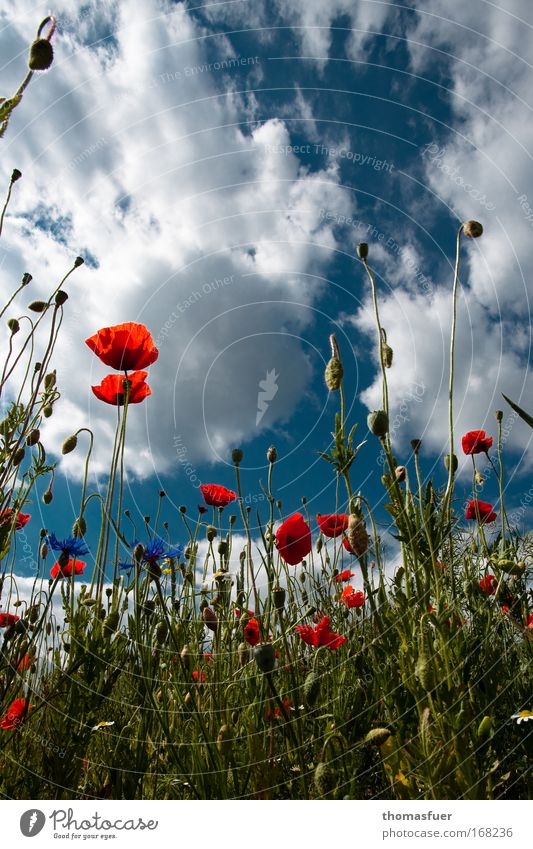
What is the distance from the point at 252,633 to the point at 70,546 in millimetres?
764

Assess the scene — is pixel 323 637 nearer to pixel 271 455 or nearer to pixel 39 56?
pixel 271 455

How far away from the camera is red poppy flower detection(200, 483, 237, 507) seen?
2484 mm

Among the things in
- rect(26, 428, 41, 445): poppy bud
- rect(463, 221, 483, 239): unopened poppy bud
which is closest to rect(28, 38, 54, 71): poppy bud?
rect(463, 221, 483, 239): unopened poppy bud

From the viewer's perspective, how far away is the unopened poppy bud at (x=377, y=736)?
3.51 ft

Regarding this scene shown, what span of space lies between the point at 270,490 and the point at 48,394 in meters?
0.81

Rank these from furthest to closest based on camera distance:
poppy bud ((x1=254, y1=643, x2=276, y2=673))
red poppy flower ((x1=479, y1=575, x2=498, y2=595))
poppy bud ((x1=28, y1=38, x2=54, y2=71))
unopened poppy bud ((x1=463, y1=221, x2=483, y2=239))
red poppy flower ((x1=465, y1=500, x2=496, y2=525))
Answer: red poppy flower ((x1=465, y1=500, x2=496, y2=525)), red poppy flower ((x1=479, y1=575, x2=498, y2=595)), unopened poppy bud ((x1=463, y1=221, x2=483, y2=239)), poppy bud ((x1=254, y1=643, x2=276, y2=673)), poppy bud ((x1=28, y1=38, x2=54, y2=71))

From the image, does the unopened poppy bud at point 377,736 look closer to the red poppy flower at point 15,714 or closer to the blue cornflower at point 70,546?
the red poppy flower at point 15,714

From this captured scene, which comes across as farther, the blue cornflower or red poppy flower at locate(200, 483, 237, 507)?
red poppy flower at locate(200, 483, 237, 507)

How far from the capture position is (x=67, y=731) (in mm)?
1512

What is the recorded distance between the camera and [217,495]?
98.4 inches

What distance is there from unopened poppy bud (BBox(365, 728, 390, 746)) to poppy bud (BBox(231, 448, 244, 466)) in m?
1.26

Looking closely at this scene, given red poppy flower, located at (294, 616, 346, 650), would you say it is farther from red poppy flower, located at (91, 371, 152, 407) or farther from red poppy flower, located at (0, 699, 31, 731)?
red poppy flower, located at (91, 371, 152, 407)

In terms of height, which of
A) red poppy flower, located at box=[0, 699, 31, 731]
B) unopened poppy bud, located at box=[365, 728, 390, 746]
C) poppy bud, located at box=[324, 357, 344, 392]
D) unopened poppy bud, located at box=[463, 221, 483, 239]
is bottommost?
unopened poppy bud, located at box=[365, 728, 390, 746]

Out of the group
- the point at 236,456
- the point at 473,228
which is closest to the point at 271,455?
the point at 236,456
